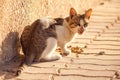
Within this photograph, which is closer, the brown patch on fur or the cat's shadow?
the cat's shadow

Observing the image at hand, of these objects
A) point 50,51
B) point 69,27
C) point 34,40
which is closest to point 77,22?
point 69,27

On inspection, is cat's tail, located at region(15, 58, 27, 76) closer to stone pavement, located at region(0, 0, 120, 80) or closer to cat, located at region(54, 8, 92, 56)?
stone pavement, located at region(0, 0, 120, 80)

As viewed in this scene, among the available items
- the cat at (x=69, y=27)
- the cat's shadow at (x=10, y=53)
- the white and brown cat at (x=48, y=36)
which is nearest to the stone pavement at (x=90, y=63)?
the cat's shadow at (x=10, y=53)

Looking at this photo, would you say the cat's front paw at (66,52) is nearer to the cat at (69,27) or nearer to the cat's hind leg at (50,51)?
the cat at (69,27)

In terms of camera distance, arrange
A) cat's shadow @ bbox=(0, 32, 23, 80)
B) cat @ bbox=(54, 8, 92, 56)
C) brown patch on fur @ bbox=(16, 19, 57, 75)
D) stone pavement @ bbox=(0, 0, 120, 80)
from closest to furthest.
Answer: stone pavement @ bbox=(0, 0, 120, 80), cat's shadow @ bbox=(0, 32, 23, 80), brown patch on fur @ bbox=(16, 19, 57, 75), cat @ bbox=(54, 8, 92, 56)

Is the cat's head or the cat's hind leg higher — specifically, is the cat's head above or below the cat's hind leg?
above

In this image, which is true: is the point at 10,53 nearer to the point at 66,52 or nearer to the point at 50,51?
the point at 50,51

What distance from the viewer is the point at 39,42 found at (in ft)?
18.2

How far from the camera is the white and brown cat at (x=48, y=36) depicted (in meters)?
5.53

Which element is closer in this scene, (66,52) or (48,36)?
(48,36)

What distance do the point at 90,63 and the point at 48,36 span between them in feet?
2.34

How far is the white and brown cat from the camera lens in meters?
5.53

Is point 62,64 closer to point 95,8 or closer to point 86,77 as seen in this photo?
point 86,77

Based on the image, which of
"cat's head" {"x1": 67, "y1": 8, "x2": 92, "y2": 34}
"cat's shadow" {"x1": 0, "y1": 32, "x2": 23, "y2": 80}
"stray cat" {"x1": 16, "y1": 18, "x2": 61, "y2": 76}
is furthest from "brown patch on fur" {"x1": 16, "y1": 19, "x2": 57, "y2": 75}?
"cat's head" {"x1": 67, "y1": 8, "x2": 92, "y2": 34}
